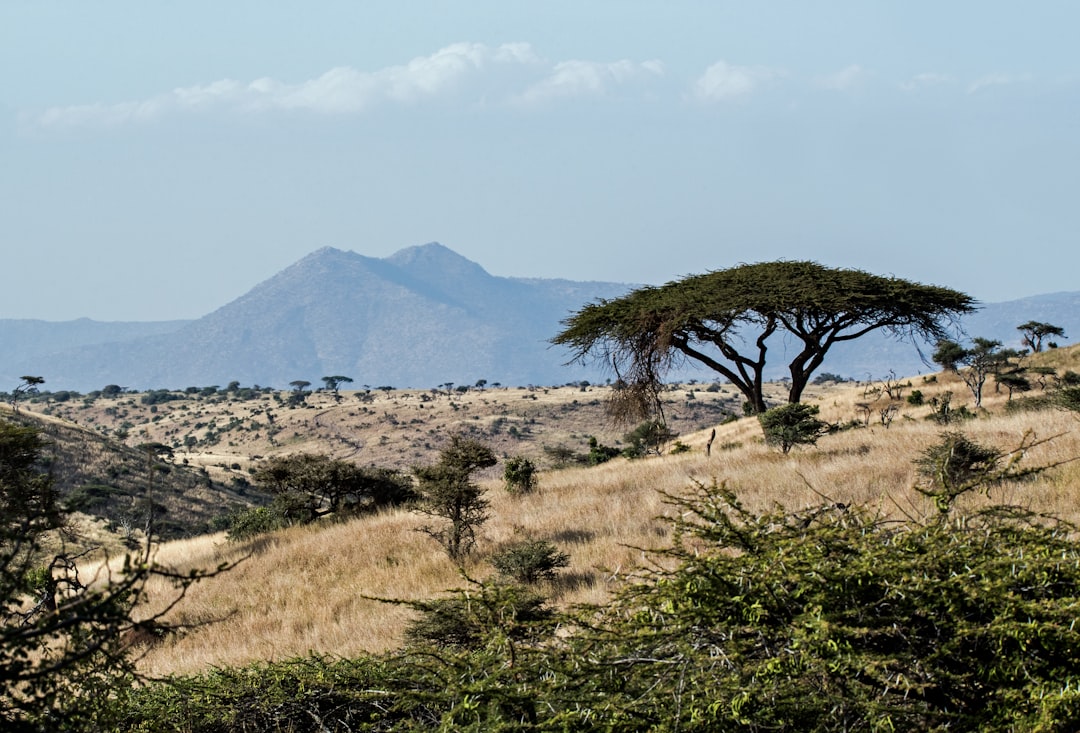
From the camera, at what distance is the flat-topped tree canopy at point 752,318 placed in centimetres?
3219

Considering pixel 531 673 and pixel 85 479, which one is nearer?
pixel 531 673

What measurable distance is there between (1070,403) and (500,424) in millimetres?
94098

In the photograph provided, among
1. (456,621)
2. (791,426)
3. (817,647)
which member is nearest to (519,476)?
(791,426)

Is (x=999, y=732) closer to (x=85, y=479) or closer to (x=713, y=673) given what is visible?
(x=713, y=673)

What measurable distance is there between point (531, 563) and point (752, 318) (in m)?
21.7

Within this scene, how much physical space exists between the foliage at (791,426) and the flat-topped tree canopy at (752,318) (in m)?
6.69

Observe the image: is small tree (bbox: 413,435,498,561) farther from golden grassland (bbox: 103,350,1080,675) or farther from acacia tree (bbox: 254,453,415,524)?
acacia tree (bbox: 254,453,415,524)

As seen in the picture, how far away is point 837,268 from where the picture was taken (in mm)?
35281

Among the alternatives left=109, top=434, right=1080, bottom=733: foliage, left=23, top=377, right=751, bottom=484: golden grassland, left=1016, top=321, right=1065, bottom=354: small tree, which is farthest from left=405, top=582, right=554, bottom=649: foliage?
left=23, top=377, right=751, bottom=484: golden grassland

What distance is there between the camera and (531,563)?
43.3 feet

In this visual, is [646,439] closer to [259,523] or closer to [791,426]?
[791,426]

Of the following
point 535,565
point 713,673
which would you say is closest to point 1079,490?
point 535,565

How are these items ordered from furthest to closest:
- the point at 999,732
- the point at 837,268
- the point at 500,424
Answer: the point at 500,424 < the point at 837,268 < the point at 999,732

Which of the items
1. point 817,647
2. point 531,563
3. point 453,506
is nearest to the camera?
point 817,647
